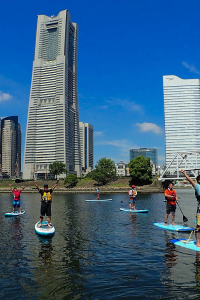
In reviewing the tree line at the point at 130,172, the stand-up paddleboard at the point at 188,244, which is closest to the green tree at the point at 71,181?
the tree line at the point at 130,172

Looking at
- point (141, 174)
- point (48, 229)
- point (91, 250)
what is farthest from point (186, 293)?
point (141, 174)

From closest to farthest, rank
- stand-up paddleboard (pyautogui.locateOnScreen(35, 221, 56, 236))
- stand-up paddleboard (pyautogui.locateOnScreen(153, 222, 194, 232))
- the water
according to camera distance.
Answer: the water → stand-up paddleboard (pyautogui.locateOnScreen(35, 221, 56, 236)) → stand-up paddleboard (pyautogui.locateOnScreen(153, 222, 194, 232))

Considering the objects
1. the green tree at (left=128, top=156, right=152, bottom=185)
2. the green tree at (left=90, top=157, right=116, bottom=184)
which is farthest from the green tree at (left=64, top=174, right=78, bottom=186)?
the green tree at (left=128, top=156, right=152, bottom=185)

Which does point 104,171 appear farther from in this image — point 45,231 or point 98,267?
point 98,267

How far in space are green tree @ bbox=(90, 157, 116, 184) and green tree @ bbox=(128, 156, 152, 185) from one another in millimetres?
14654

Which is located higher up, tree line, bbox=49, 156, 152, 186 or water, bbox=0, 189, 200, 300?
tree line, bbox=49, 156, 152, 186

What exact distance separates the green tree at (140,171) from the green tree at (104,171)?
14.7 metres

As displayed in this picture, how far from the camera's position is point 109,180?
438 ft

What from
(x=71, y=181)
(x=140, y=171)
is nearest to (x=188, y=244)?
(x=140, y=171)

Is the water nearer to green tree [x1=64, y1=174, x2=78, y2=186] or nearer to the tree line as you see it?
the tree line

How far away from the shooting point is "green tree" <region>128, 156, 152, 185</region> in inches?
4682

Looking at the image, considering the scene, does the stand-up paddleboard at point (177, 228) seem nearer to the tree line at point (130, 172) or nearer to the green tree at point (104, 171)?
the tree line at point (130, 172)

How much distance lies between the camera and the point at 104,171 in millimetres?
131250

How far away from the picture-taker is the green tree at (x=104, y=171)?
423ft
